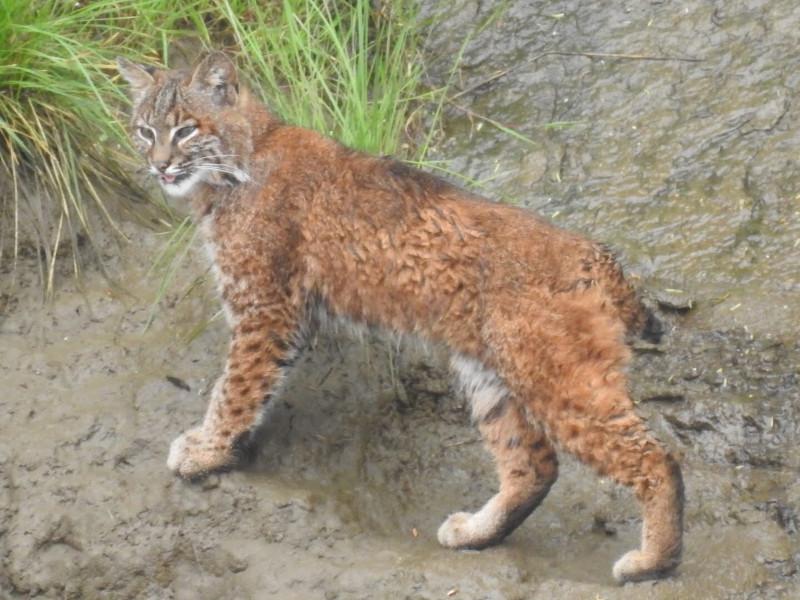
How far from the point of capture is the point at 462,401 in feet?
21.5

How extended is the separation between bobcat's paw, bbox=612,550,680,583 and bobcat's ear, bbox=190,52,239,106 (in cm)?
252

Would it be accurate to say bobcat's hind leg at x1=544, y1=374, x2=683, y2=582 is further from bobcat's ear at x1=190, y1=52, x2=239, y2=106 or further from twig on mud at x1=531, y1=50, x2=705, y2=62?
twig on mud at x1=531, y1=50, x2=705, y2=62

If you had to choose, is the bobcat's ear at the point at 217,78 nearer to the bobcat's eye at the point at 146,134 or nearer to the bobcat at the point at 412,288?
the bobcat at the point at 412,288

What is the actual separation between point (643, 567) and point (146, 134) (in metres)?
2.70

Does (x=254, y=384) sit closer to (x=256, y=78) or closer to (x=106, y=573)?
(x=106, y=573)

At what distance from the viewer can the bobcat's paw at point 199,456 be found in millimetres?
6051

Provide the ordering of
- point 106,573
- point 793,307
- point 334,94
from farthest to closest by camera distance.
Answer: point 334,94, point 793,307, point 106,573

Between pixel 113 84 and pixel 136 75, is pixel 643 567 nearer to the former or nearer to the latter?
pixel 136 75

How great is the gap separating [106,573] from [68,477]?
1.59ft

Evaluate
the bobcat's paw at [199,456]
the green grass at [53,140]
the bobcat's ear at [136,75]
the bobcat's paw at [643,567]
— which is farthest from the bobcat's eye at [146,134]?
the bobcat's paw at [643,567]

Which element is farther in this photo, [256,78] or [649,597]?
[256,78]

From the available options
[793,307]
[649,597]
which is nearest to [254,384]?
[649,597]

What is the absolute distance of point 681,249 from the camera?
6.81m

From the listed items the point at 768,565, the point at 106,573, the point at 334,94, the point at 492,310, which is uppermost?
the point at 334,94
